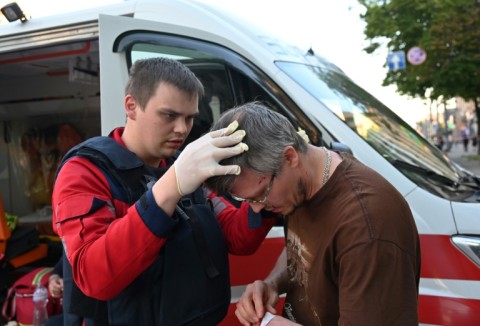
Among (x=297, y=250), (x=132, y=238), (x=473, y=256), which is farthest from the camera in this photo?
(x=473, y=256)

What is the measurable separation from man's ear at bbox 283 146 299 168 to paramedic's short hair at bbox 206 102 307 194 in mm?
14

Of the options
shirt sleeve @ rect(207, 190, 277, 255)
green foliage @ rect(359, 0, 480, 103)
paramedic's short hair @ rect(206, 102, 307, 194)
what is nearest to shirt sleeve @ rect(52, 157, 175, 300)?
paramedic's short hair @ rect(206, 102, 307, 194)

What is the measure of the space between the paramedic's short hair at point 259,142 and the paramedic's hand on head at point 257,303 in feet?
1.50

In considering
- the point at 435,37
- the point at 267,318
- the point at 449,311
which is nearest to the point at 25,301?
the point at 267,318

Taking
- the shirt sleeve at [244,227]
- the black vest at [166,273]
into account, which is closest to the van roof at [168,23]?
the shirt sleeve at [244,227]

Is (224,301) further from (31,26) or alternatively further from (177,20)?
(31,26)

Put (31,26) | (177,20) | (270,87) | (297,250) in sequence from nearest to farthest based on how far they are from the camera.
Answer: (297,250) < (270,87) < (177,20) < (31,26)

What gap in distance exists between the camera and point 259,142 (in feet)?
4.32

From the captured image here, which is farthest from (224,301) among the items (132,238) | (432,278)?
(432,278)

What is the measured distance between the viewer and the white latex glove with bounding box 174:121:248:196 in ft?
4.10

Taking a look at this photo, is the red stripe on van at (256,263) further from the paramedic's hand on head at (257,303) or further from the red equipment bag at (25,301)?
the red equipment bag at (25,301)

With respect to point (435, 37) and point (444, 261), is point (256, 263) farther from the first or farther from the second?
point (435, 37)

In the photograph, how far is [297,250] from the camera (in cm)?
154

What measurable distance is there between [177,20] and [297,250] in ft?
5.61
